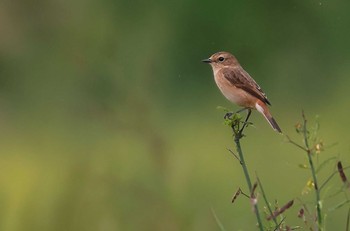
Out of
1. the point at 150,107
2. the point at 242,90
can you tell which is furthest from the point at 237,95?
the point at 150,107

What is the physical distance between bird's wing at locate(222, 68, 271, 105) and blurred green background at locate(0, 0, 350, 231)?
1.83 feet

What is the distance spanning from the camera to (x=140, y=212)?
212 inches

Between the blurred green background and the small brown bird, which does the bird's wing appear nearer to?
the small brown bird

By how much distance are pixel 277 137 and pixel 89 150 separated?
1032mm

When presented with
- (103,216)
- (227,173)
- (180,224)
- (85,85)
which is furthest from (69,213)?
(85,85)

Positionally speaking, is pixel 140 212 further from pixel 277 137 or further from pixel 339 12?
pixel 339 12

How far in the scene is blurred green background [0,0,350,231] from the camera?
18.8 ft

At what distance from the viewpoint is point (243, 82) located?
16.6 feet

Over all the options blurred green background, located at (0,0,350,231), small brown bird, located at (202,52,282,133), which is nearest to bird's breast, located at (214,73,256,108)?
small brown bird, located at (202,52,282,133)

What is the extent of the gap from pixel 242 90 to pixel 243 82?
6 centimetres

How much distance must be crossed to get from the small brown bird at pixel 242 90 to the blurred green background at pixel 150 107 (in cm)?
51

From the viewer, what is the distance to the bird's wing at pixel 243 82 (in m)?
4.96

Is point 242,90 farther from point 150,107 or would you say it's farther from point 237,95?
point 150,107

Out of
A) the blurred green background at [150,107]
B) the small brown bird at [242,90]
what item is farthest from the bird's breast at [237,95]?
the blurred green background at [150,107]
